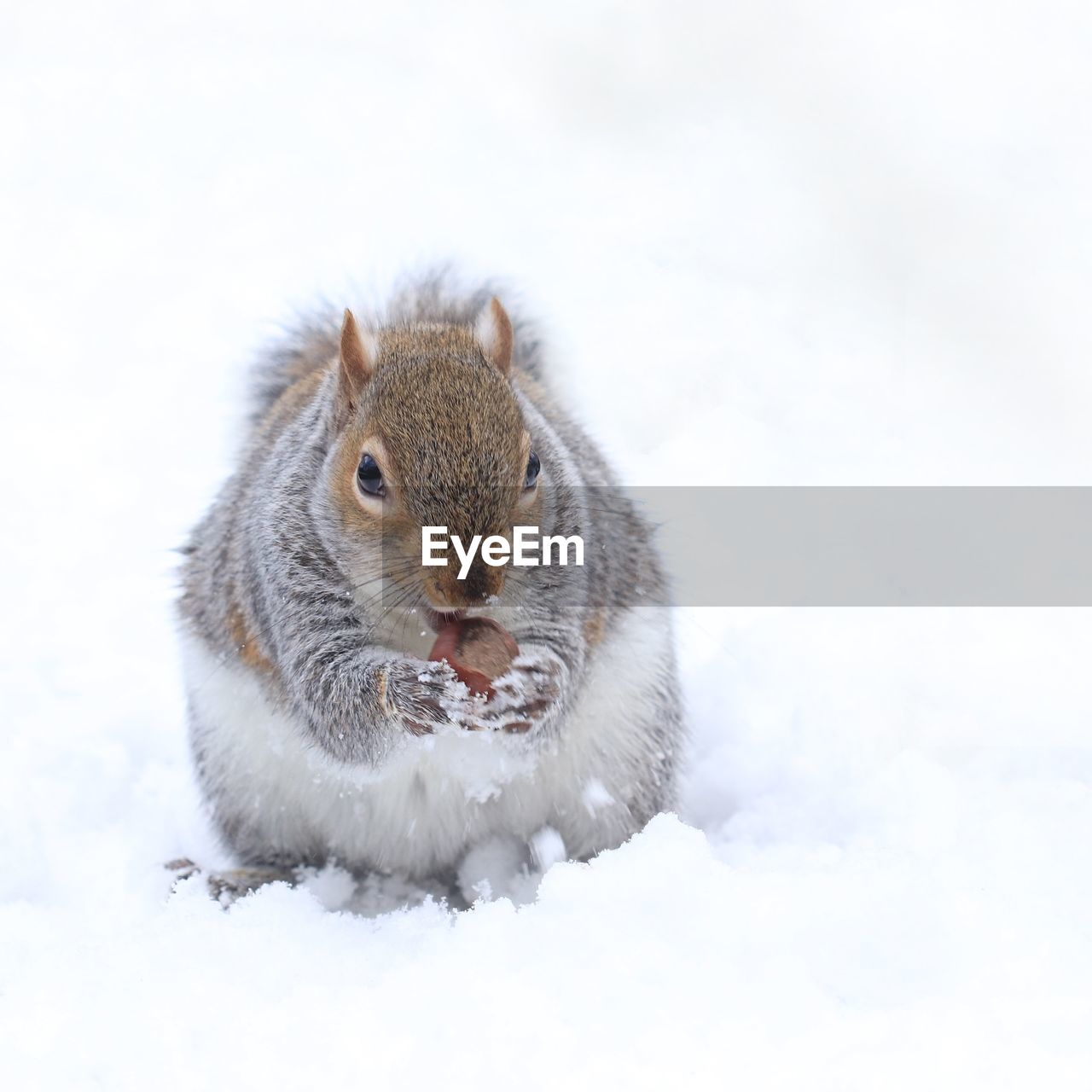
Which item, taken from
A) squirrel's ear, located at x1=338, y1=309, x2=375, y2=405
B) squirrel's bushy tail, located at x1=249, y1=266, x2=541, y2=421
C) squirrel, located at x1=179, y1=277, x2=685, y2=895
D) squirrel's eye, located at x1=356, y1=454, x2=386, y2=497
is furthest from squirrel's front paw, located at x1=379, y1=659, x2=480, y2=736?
squirrel's bushy tail, located at x1=249, y1=266, x2=541, y2=421

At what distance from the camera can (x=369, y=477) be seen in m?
2.11

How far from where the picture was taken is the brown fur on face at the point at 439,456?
6.44 feet

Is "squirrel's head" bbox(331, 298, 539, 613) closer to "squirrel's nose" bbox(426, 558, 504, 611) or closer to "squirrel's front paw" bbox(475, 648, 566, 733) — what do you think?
"squirrel's nose" bbox(426, 558, 504, 611)

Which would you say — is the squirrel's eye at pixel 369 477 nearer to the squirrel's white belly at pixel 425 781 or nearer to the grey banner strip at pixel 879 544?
the squirrel's white belly at pixel 425 781

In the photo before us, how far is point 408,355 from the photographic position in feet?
7.50

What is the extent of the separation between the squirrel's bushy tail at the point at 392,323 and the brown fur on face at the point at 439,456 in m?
0.85

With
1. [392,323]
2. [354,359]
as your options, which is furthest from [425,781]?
[392,323]

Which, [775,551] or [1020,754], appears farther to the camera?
→ [775,551]

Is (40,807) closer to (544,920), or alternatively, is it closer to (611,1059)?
(544,920)

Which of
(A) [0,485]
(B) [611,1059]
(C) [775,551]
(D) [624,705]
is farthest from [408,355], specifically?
(A) [0,485]

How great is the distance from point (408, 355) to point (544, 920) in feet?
3.35

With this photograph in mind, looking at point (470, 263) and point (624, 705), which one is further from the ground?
point (470, 263)

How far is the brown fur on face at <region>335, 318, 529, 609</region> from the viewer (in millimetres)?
1963

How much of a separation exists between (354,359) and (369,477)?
0.97 feet
